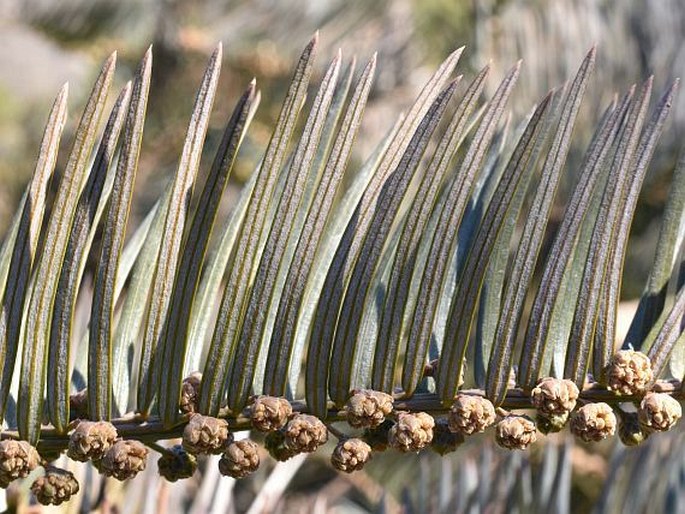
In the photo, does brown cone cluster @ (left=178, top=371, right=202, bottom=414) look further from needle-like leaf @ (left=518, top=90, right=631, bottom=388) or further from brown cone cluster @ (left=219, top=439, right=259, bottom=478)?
needle-like leaf @ (left=518, top=90, right=631, bottom=388)

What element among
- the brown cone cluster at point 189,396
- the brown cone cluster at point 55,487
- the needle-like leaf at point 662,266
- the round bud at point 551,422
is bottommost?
the brown cone cluster at point 55,487

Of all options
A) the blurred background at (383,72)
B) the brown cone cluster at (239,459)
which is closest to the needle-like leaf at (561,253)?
the brown cone cluster at (239,459)

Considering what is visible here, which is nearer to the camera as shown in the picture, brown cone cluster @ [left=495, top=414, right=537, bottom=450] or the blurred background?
brown cone cluster @ [left=495, top=414, right=537, bottom=450]

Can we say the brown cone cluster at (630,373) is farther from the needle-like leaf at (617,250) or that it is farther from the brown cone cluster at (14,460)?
the brown cone cluster at (14,460)

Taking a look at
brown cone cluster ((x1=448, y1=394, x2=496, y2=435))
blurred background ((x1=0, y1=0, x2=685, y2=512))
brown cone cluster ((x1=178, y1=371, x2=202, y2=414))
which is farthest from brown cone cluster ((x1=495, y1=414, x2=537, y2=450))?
blurred background ((x1=0, y1=0, x2=685, y2=512))

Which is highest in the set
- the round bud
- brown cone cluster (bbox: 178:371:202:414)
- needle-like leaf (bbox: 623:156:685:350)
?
needle-like leaf (bbox: 623:156:685:350)

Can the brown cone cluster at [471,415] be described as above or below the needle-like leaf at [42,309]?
below
